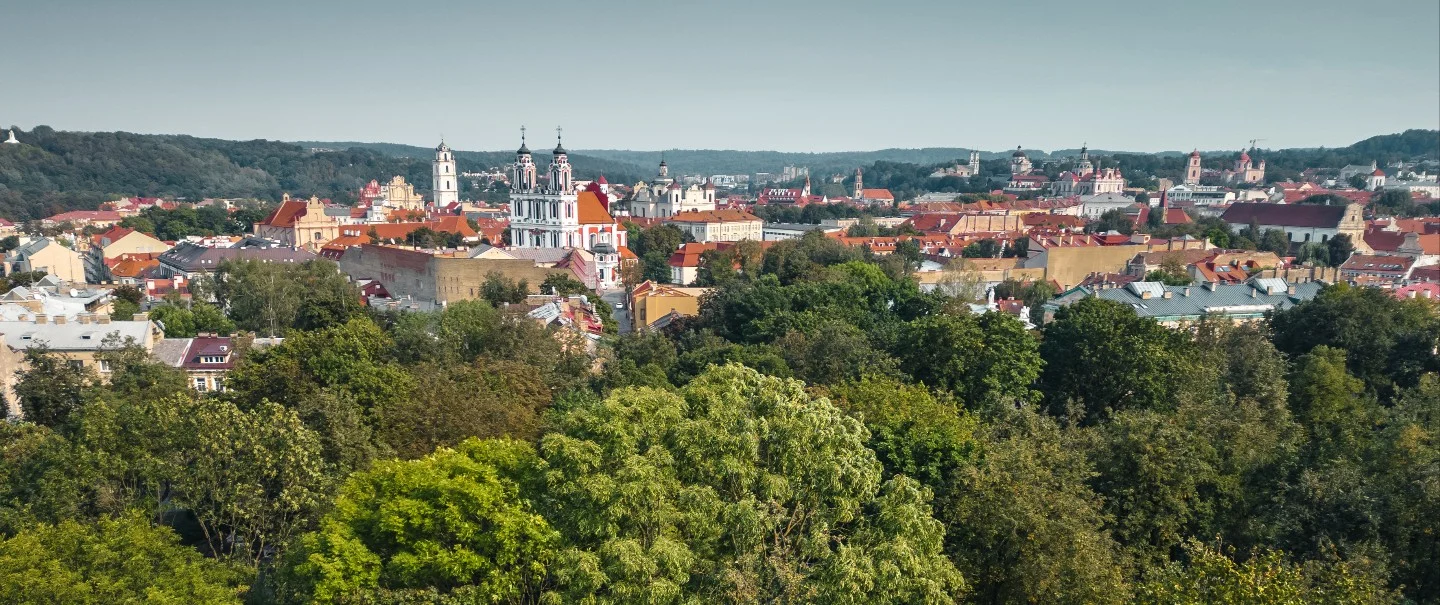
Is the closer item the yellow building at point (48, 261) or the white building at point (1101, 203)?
the yellow building at point (48, 261)

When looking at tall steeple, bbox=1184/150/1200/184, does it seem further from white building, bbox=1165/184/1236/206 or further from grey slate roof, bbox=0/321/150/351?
grey slate roof, bbox=0/321/150/351

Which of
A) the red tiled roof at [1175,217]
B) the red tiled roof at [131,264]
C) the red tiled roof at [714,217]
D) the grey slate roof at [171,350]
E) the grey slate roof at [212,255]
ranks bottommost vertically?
the red tiled roof at [131,264]

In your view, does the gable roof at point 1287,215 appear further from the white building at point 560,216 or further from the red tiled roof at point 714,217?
the white building at point 560,216

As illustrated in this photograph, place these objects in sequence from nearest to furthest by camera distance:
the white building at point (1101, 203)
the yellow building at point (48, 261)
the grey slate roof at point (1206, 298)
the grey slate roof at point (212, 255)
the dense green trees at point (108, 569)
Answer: the dense green trees at point (108, 569), the grey slate roof at point (1206, 298), the grey slate roof at point (212, 255), the yellow building at point (48, 261), the white building at point (1101, 203)

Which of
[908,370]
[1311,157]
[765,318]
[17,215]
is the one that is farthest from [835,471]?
[1311,157]

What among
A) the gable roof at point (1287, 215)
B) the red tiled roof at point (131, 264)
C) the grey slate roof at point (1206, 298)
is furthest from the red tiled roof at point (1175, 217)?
the red tiled roof at point (131, 264)

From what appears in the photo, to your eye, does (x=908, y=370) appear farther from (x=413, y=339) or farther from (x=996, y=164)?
(x=996, y=164)

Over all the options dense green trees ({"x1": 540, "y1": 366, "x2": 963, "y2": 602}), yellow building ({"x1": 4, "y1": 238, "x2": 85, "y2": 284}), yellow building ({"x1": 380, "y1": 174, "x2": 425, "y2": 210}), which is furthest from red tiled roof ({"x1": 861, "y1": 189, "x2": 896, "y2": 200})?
dense green trees ({"x1": 540, "y1": 366, "x2": 963, "y2": 602})

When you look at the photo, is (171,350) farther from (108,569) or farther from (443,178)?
(443,178)
